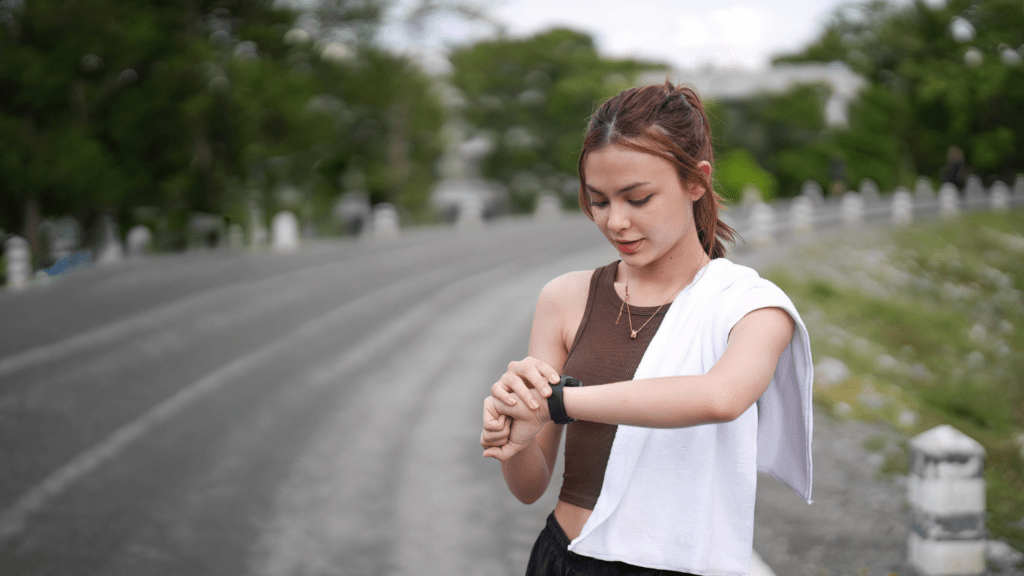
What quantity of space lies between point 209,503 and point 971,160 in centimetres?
3691

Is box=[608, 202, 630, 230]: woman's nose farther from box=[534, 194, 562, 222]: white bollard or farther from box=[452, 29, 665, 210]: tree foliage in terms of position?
box=[452, 29, 665, 210]: tree foliage

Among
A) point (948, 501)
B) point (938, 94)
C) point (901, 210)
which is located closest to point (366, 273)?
point (948, 501)

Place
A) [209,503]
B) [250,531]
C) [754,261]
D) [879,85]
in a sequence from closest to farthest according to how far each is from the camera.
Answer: [250,531] → [209,503] → [754,261] → [879,85]

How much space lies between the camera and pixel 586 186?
1700mm

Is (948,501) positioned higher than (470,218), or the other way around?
(948,501)

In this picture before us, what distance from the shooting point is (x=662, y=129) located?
1593 millimetres

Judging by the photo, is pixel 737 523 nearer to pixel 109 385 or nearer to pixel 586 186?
pixel 586 186

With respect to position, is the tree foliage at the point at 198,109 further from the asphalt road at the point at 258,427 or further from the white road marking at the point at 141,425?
the white road marking at the point at 141,425

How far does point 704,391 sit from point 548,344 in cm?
49

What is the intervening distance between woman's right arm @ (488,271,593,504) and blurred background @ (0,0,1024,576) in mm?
395

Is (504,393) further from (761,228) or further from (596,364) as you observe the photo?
(761,228)

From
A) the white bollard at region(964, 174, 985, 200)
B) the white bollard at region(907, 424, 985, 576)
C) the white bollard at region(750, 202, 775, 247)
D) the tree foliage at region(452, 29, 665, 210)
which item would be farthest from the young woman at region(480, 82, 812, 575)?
the tree foliage at region(452, 29, 665, 210)

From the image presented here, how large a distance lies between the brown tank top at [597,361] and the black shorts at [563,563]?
9 cm

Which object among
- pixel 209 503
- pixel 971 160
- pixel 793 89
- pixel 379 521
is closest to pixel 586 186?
Answer: pixel 379 521
